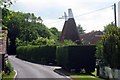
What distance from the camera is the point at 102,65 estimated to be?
20594 millimetres

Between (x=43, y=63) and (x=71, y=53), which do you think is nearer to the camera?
(x=71, y=53)

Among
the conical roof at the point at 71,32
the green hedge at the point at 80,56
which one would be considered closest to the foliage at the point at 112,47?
the green hedge at the point at 80,56

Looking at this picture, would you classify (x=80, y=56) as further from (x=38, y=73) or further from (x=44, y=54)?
(x=44, y=54)

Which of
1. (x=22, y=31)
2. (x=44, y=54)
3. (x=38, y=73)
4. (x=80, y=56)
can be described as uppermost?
(x=22, y=31)

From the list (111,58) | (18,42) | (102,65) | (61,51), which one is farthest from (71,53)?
(18,42)

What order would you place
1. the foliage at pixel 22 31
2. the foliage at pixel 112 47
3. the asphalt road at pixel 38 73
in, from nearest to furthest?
the foliage at pixel 112 47 < the asphalt road at pixel 38 73 < the foliage at pixel 22 31

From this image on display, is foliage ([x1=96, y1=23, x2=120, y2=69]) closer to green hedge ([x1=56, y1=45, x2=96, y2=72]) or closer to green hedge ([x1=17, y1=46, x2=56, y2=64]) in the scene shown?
green hedge ([x1=56, y1=45, x2=96, y2=72])

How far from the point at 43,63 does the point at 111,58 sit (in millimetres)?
23918

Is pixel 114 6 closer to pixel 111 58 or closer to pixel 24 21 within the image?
pixel 111 58

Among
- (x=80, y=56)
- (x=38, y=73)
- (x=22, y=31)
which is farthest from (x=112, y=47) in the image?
(x=22, y=31)

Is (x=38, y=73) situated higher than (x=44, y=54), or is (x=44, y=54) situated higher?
(x=44, y=54)

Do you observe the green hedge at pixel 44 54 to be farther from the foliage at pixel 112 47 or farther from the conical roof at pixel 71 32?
the foliage at pixel 112 47

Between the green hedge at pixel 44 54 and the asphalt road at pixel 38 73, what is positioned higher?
the green hedge at pixel 44 54

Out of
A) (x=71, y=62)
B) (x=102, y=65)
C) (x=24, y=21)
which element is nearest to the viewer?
(x=102, y=65)
